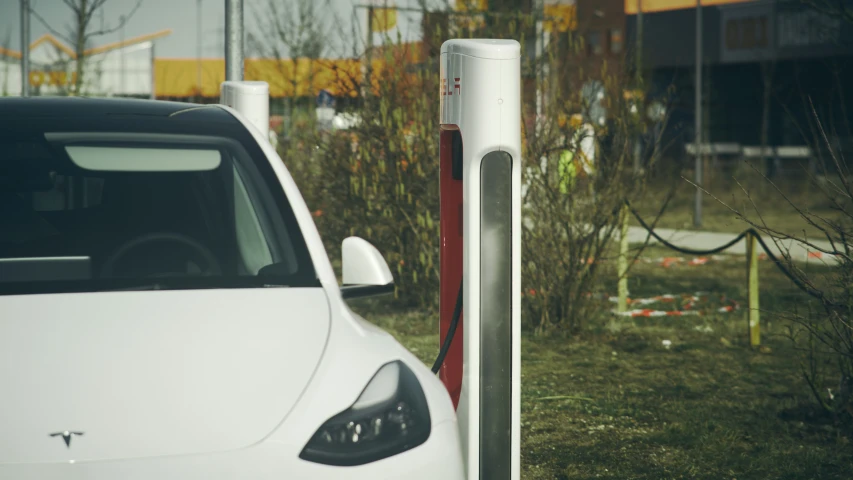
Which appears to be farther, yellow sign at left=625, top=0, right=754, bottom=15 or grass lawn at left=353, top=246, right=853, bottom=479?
→ yellow sign at left=625, top=0, right=754, bottom=15

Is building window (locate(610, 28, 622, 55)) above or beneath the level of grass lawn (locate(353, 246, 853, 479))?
above

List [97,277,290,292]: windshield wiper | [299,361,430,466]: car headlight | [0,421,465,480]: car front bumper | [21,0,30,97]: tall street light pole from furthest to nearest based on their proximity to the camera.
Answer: [21,0,30,97]: tall street light pole → [97,277,290,292]: windshield wiper → [299,361,430,466]: car headlight → [0,421,465,480]: car front bumper

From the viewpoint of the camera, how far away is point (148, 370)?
9.01 feet

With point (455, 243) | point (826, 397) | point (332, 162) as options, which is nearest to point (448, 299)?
point (455, 243)

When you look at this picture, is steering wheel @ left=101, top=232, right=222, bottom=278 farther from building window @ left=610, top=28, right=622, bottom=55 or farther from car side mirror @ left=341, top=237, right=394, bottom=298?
building window @ left=610, top=28, right=622, bottom=55

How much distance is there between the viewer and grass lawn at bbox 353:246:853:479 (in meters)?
5.36

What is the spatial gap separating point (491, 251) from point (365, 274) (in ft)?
1.97

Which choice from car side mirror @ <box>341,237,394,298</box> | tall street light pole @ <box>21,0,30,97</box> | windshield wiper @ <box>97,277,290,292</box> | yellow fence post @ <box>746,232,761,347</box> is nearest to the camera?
windshield wiper @ <box>97,277,290,292</box>

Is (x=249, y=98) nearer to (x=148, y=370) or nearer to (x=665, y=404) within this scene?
(x=665, y=404)

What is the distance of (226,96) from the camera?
22.5 ft

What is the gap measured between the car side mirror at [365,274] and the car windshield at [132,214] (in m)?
0.16

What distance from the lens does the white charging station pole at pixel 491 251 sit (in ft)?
12.7

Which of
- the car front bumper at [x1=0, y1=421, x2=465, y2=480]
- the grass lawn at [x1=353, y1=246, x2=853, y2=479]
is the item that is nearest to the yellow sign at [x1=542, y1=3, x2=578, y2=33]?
the grass lawn at [x1=353, y1=246, x2=853, y2=479]

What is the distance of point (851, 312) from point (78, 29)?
605 inches
